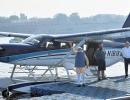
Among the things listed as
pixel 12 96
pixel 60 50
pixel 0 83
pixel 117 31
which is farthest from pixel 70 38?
pixel 12 96

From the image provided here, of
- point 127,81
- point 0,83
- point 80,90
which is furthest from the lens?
point 0,83

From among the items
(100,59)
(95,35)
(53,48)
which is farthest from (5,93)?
(95,35)

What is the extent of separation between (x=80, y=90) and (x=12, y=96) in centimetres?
247

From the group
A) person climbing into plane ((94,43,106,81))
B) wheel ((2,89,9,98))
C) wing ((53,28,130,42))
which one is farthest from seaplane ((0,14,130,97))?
wheel ((2,89,9,98))

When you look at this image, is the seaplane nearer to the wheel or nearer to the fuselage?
the fuselage

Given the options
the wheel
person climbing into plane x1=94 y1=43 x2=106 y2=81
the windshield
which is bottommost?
the wheel

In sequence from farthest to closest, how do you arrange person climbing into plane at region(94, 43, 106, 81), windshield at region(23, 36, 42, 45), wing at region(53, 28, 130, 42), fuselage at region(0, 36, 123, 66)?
windshield at region(23, 36, 42, 45) < wing at region(53, 28, 130, 42) < fuselage at region(0, 36, 123, 66) < person climbing into plane at region(94, 43, 106, 81)

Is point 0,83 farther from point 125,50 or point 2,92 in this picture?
point 125,50

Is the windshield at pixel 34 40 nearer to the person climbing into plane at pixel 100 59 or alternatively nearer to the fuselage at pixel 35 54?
the fuselage at pixel 35 54

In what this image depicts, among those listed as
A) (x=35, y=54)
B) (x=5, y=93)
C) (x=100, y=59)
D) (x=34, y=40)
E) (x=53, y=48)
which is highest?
(x=34, y=40)

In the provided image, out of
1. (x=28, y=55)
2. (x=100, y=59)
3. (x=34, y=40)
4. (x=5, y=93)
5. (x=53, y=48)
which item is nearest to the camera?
(x=5, y=93)

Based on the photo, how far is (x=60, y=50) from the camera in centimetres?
1769

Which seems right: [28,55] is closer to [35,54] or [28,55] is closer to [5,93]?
[35,54]

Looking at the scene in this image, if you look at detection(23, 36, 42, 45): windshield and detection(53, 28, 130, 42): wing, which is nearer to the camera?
detection(53, 28, 130, 42): wing
